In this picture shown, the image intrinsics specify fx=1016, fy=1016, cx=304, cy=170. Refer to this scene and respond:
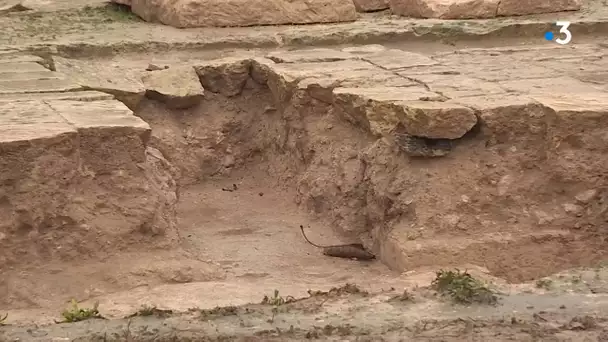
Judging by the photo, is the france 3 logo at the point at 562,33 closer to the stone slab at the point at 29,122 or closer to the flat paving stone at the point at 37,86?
the flat paving stone at the point at 37,86

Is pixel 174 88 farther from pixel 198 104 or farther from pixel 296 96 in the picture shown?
pixel 296 96

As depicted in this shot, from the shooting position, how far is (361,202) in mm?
5277

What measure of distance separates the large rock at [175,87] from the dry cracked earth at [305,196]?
17mm

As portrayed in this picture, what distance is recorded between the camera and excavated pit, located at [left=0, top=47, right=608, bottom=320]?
169 inches

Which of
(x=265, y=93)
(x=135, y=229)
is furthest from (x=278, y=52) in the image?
(x=135, y=229)

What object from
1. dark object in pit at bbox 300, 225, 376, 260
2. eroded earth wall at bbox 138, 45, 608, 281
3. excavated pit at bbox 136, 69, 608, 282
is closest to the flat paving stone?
eroded earth wall at bbox 138, 45, 608, 281

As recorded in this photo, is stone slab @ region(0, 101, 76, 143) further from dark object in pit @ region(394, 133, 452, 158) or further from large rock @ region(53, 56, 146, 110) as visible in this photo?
dark object in pit @ region(394, 133, 452, 158)

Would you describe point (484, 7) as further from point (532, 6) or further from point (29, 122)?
point (29, 122)

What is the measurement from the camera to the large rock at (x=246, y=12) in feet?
23.9

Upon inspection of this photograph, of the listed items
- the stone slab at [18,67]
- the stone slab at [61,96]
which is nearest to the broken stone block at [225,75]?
the stone slab at [18,67]

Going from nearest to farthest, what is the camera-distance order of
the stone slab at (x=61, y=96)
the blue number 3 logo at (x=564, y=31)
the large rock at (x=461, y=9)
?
1. the stone slab at (x=61, y=96)
2. the blue number 3 logo at (x=564, y=31)
3. the large rock at (x=461, y=9)

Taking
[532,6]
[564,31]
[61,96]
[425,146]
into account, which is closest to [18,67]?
[61,96]

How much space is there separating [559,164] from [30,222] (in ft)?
7.74

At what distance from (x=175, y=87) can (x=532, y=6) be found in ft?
10.1
